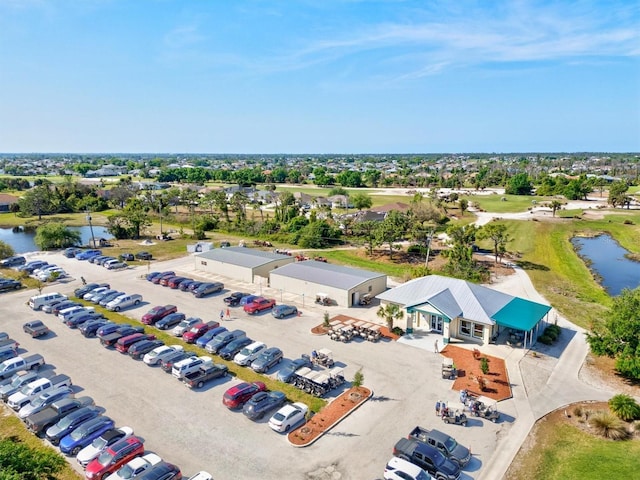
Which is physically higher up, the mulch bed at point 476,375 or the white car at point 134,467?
the white car at point 134,467

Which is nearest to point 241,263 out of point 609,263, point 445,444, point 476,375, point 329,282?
point 329,282

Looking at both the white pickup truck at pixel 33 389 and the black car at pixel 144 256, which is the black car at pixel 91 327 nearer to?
the white pickup truck at pixel 33 389

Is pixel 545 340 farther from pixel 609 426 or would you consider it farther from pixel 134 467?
pixel 134 467

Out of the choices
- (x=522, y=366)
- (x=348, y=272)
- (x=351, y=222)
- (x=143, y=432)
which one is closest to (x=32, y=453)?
(x=143, y=432)

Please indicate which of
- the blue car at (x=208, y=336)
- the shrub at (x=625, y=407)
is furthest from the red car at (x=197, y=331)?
the shrub at (x=625, y=407)

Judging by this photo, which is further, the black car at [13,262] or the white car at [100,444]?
the black car at [13,262]

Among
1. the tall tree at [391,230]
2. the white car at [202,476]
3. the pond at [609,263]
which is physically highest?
the tall tree at [391,230]
